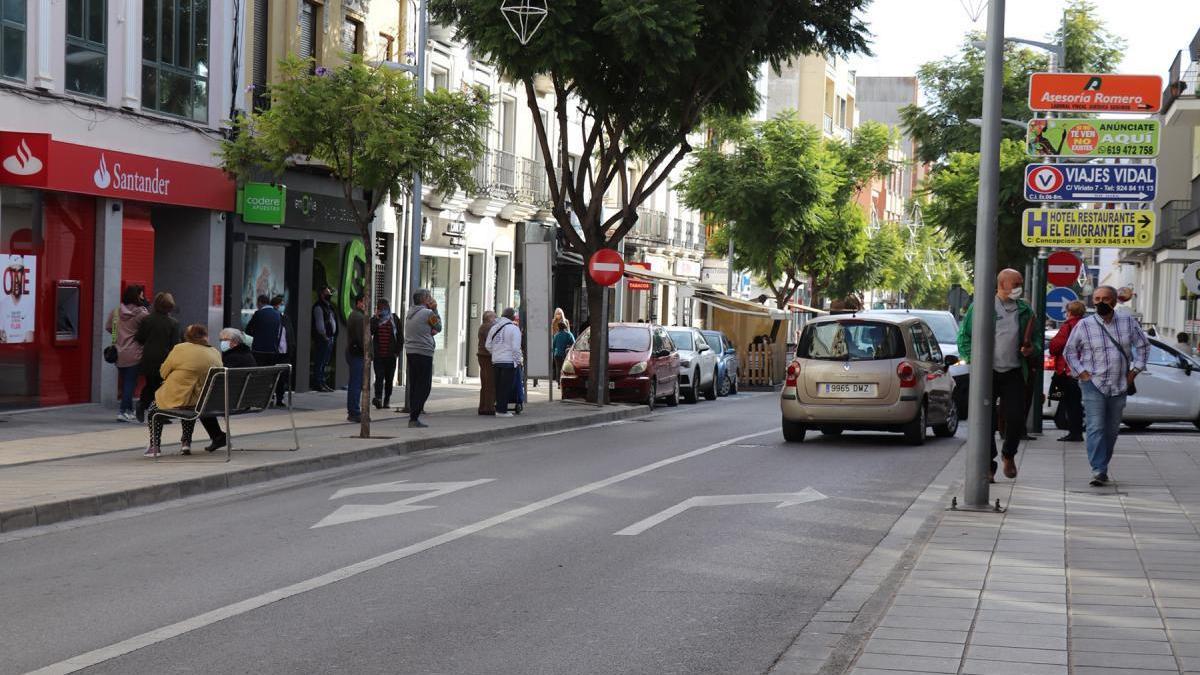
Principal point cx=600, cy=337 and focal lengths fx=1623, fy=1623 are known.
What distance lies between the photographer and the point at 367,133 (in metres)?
19.4

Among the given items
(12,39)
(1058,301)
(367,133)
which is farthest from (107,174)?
(1058,301)

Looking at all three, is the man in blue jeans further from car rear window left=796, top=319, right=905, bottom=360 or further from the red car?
the red car

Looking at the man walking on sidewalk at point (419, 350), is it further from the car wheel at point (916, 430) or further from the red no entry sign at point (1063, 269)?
the red no entry sign at point (1063, 269)

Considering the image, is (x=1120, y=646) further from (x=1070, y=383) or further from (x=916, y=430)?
(x=1070, y=383)

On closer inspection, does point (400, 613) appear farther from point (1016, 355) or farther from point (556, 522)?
point (1016, 355)

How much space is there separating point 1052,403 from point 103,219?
1606cm

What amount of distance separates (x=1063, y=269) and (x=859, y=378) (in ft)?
18.0

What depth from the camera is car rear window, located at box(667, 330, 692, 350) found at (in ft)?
116

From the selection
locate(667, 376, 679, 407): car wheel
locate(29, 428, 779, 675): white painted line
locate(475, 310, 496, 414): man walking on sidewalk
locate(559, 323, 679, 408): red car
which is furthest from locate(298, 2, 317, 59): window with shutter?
locate(29, 428, 779, 675): white painted line

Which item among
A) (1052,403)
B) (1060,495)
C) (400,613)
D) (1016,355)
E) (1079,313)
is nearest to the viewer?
(400,613)

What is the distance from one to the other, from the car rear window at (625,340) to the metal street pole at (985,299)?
63.3 ft

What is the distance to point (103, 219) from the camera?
23.7 m

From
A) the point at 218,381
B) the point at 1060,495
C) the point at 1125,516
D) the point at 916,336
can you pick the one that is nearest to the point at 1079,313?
the point at 916,336

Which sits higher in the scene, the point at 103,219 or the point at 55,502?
the point at 103,219
